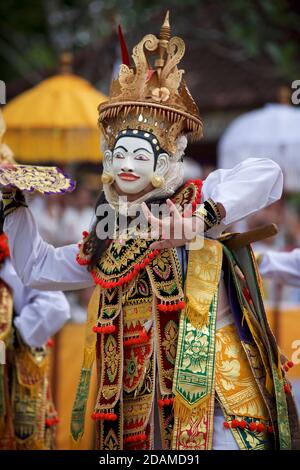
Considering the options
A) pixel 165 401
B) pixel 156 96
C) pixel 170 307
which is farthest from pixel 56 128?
pixel 165 401

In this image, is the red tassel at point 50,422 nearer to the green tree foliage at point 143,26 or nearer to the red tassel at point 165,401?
the red tassel at point 165,401

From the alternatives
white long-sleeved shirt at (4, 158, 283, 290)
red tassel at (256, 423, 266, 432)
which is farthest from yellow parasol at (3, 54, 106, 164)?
red tassel at (256, 423, 266, 432)

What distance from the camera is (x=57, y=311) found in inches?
213

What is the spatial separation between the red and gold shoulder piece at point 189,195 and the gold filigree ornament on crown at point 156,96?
0.57ft

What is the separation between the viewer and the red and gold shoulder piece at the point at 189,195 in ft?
13.7

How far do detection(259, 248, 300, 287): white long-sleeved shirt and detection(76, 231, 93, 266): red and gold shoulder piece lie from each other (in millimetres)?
1321

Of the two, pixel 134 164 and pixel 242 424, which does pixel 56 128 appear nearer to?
pixel 134 164

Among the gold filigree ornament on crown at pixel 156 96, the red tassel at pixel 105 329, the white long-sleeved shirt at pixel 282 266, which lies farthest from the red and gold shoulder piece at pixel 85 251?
the white long-sleeved shirt at pixel 282 266

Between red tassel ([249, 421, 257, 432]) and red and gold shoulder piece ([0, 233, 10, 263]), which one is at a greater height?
red and gold shoulder piece ([0, 233, 10, 263])

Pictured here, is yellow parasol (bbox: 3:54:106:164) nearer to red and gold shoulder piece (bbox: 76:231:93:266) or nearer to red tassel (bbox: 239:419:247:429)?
red and gold shoulder piece (bbox: 76:231:93:266)

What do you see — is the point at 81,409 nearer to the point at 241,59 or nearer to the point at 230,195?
the point at 230,195

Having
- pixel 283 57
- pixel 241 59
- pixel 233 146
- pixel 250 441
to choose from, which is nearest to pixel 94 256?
pixel 250 441

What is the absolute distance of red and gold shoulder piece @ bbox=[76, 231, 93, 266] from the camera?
14.4ft

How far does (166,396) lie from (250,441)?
393 mm
